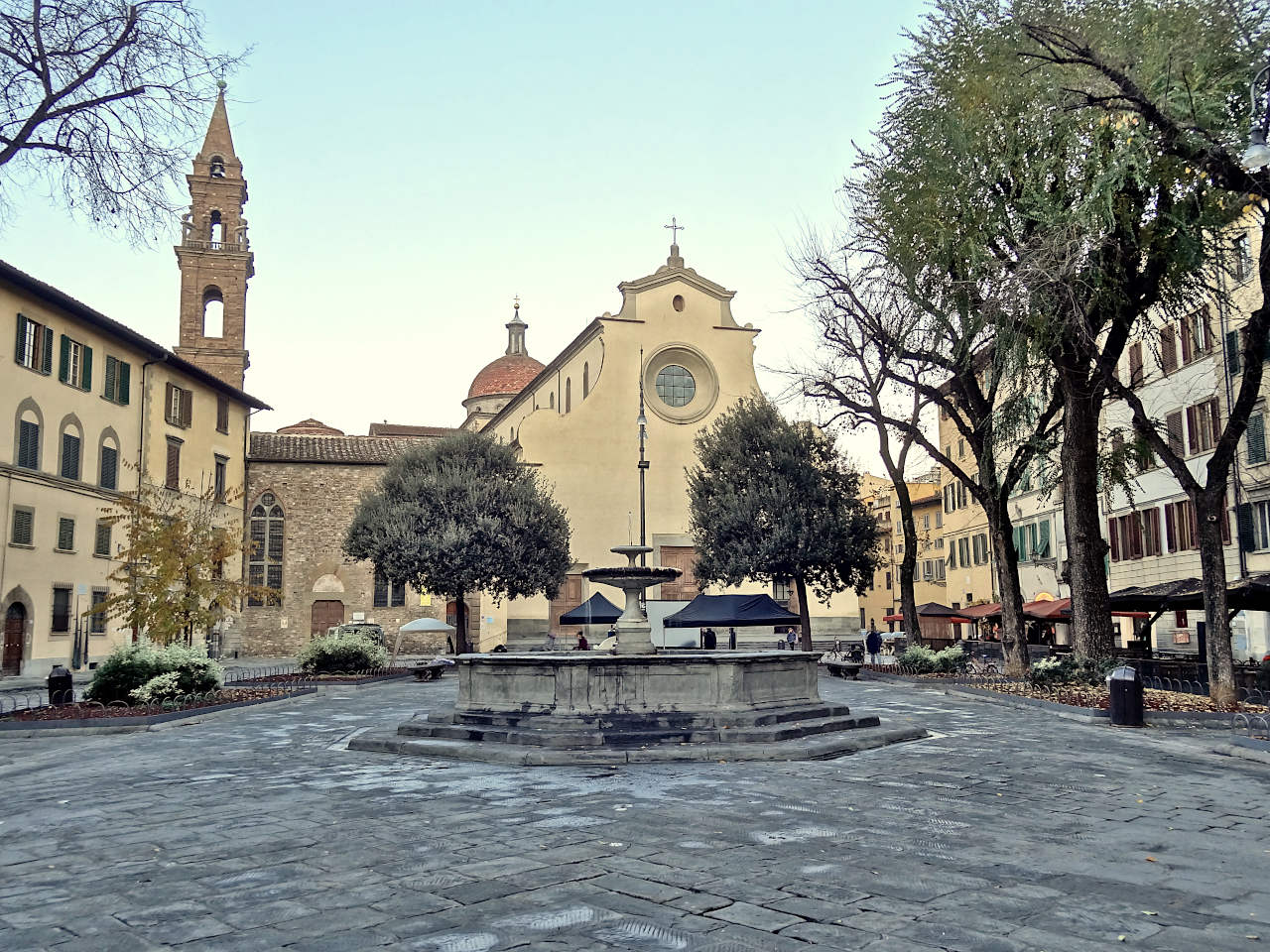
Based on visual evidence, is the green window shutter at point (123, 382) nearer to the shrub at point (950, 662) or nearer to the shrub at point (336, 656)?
the shrub at point (336, 656)

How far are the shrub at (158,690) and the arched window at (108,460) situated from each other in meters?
17.7

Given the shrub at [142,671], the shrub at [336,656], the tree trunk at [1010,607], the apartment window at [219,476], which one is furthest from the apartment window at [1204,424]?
the apartment window at [219,476]

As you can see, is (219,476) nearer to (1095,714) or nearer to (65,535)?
(65,535)

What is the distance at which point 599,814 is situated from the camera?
8.12 meters

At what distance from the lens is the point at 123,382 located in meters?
34.3

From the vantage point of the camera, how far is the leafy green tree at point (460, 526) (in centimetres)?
3331

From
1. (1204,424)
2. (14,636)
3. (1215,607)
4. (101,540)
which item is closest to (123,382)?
(101,540)

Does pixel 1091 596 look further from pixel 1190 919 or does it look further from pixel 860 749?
pixel 1190 919

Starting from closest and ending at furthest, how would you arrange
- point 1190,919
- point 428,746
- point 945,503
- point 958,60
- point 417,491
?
1. point 1190,919
2. point 428,746
3. point 958,60
4. point 417,491
5. point 945,503

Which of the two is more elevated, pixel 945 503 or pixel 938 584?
pixel 945 503

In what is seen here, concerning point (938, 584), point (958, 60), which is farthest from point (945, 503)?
point (958, 60)

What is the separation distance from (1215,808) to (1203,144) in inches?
348

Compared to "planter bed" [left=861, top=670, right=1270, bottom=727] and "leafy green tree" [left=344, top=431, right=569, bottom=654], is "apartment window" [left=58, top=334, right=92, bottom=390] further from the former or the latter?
"planter bed" [left=861, top=670, right=1270, bottom=727]

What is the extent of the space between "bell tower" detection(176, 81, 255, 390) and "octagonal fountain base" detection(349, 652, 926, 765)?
3747cm
